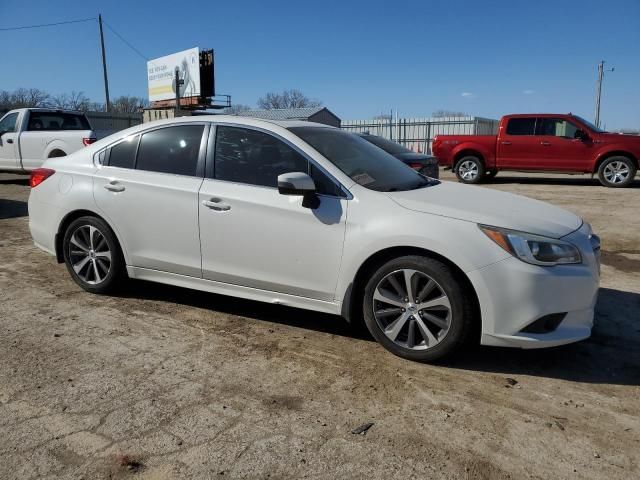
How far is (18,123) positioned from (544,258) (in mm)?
12940

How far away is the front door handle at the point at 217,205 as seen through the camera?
384 cm

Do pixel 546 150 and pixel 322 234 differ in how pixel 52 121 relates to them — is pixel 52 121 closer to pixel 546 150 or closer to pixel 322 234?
pixel 322 234

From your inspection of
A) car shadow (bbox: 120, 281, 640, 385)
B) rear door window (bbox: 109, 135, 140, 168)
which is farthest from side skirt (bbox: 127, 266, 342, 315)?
rear door window (bbox: 109, 135, 140, 168)

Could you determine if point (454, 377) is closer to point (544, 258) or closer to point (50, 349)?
point (544, 258)

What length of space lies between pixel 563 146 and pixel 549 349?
11.4m

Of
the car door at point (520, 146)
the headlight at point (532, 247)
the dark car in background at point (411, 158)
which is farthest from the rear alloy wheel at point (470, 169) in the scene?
the headlight at point (532, 247)

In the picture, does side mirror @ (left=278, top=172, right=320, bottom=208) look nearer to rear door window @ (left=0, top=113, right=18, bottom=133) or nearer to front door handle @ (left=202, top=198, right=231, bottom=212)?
front door handle @ (left=202, top=198, right=231, bottom=212)

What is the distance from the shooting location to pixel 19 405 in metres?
2.83

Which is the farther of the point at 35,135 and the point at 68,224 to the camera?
the point at 35,135

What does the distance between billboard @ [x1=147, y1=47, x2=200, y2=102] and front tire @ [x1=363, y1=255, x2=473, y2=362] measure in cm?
3865

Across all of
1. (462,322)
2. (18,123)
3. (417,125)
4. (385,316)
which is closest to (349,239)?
(385,316)

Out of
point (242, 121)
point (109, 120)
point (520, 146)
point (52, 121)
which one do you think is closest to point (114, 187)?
point (242, 121)

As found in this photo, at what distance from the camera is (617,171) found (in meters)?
13.2

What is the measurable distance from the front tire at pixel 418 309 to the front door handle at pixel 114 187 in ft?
7.65
